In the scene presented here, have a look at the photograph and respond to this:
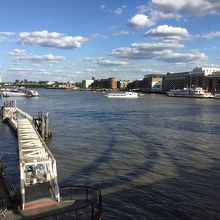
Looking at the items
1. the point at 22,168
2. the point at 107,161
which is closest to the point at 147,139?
the point at 107,161

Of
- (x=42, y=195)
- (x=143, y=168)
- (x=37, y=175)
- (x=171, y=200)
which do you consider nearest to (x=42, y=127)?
(x=143, y=168)

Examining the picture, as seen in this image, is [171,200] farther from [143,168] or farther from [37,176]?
[37,176]

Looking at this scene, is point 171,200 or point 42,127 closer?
point 171,200

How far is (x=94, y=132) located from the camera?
55.8 meters

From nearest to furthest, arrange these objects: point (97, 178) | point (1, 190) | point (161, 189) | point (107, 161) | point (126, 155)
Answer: point (1, 190)
point (161, 189)
point (97, 178)
point (107, 161)
point (126, 155)

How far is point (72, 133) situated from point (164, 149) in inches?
656

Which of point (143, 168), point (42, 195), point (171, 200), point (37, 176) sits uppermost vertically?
point (37, 176)

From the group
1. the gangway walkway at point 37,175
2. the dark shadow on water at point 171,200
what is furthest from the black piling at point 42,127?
the gangway walkway at point 37,175

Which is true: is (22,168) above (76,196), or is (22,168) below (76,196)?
above

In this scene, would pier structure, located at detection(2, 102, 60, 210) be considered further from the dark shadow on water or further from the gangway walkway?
the dark shadow on water

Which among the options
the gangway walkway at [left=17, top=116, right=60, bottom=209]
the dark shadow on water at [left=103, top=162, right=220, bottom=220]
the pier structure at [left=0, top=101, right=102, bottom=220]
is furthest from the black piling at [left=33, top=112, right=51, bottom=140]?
the gangway walkway at [left=17, top=116, right=60, bottom=209]

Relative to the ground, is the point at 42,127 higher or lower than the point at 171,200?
higher

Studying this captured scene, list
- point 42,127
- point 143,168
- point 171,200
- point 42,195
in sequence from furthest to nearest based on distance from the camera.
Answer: point 42,127 → point 143,168 → point 171,200 → point 42,195

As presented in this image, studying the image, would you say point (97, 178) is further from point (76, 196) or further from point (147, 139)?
point (147, 139)
